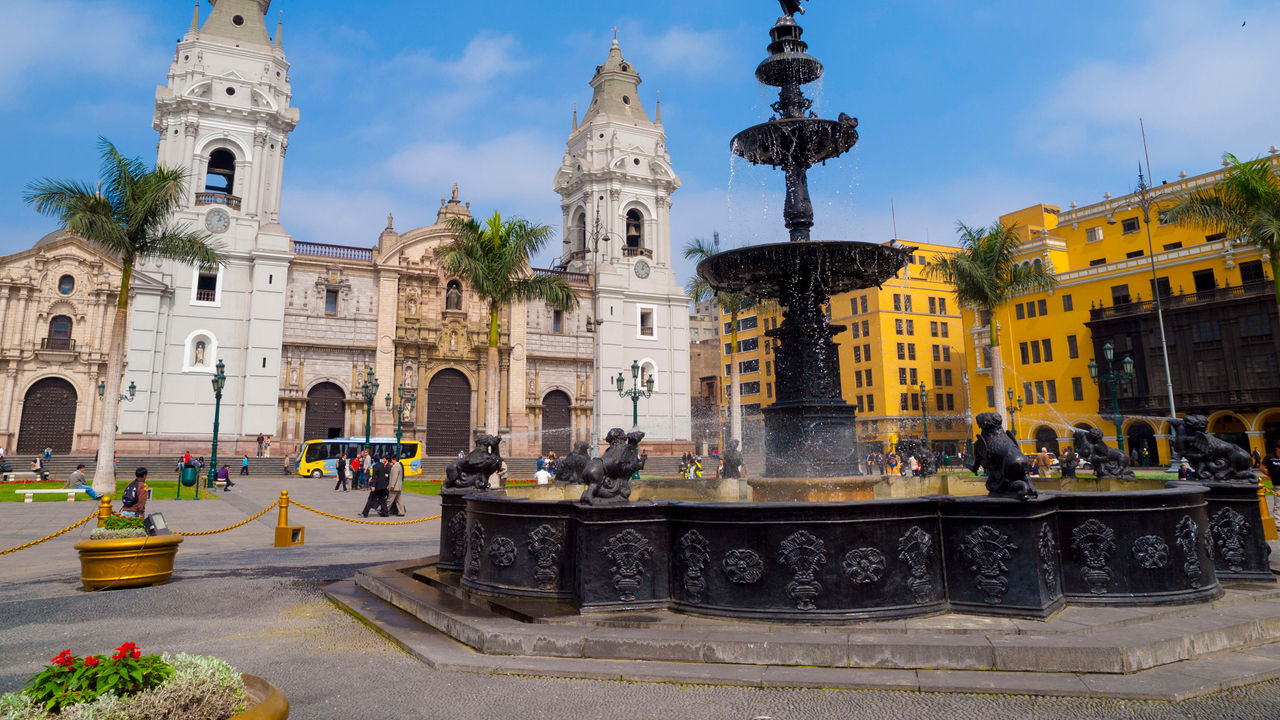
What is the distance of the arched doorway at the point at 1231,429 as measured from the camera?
120 ft

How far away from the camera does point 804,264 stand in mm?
8305

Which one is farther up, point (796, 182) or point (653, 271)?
point (653, 271)

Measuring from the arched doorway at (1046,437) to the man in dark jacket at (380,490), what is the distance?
39.9 meters

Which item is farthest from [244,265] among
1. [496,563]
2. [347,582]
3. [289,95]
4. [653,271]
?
[496,563]

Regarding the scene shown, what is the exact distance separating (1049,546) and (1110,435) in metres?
42.8

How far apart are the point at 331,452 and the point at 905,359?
41.8 meters

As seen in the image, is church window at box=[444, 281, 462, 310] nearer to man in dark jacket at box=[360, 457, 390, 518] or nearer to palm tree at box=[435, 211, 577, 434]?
palm tree at box=[435, 211, 577, 434]

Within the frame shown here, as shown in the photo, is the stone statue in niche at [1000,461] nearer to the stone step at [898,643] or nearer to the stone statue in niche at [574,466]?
the stone step at [898,643]

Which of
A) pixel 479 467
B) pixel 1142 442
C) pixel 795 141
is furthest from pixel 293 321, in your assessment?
pixel 1142 442

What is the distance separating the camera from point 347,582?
29.2ft

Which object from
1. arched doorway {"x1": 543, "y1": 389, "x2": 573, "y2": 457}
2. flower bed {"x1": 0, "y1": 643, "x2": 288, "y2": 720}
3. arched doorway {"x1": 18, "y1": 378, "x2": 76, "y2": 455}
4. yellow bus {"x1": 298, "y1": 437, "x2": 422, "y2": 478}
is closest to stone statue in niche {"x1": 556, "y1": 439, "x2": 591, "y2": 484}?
flower bed {"x1": 0, "y1": 643, "x2": 288, "y2": 720}

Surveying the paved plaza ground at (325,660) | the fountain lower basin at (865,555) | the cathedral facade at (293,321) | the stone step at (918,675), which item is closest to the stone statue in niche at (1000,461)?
the fountain lower basin at (865,555)

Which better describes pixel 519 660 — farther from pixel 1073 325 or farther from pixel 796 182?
pixel 1073 325

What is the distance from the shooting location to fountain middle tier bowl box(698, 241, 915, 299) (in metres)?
8.08
